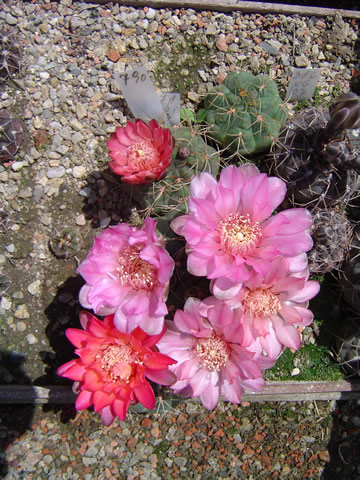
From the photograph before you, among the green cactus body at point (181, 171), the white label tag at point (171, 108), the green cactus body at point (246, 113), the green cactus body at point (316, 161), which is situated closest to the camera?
the green cactus body at point (316, 161)

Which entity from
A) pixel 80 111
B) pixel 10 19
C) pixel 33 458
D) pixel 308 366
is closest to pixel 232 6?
pixel 80 111

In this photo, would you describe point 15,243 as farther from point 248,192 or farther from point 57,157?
point 248,192

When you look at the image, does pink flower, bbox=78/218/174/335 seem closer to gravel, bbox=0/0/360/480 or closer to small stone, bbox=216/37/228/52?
gravel, bbox=0/0/360/480

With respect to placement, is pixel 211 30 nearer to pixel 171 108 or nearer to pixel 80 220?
pixel 171 108

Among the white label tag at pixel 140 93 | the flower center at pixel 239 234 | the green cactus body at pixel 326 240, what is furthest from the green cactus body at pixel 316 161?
the white label tag at pixel 140 93

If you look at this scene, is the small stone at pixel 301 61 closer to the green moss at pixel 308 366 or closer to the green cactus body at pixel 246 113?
the green cactus body at pixel 246 113

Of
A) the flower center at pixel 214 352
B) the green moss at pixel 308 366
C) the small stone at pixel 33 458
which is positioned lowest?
the small stone at pixel 33 458

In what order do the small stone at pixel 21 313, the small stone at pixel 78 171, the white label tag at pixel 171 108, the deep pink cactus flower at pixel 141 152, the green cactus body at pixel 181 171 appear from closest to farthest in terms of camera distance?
the deep pink cactus flower at pixel 141 152, the green cactus body at pixel 181 171, the white label tag at pixel 171 108, the small stone at pixel 21 313, the small stone at pixel 78 171

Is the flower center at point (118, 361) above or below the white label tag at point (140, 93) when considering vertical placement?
below
